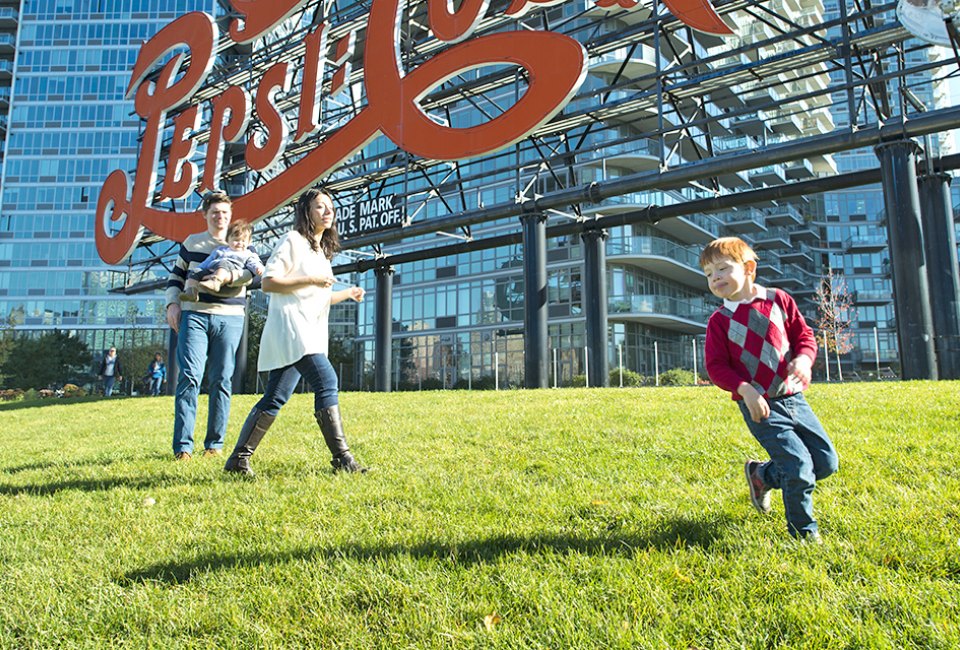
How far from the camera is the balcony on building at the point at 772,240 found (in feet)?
186

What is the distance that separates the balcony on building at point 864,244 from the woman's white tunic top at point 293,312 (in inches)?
2816

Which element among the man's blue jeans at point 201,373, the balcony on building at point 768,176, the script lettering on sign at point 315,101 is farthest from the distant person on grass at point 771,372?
the balcony on building at point 768,176

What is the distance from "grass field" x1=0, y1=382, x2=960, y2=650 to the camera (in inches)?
72.3

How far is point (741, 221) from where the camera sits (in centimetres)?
5053

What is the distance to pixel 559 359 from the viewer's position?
36000 mm

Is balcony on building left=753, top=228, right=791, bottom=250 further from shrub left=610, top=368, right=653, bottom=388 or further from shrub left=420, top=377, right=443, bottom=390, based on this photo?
shrub left=610, top=368, right=653, bottom=388

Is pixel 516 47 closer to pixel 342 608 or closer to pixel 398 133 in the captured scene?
pixel 398 133

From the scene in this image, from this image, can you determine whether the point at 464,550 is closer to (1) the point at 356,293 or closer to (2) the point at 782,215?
(1) the point at 356,293

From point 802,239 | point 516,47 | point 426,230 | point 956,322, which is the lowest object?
point 956,322

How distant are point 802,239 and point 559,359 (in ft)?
128

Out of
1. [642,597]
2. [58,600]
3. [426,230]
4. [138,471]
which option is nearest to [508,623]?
[642,597]

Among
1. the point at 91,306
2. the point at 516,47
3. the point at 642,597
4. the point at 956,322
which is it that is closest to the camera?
the point at 642,597

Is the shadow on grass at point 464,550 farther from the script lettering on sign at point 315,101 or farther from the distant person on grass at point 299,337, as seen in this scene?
the script lettering on sign at point 315,101

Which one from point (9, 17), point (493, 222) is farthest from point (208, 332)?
point (9, 17)
